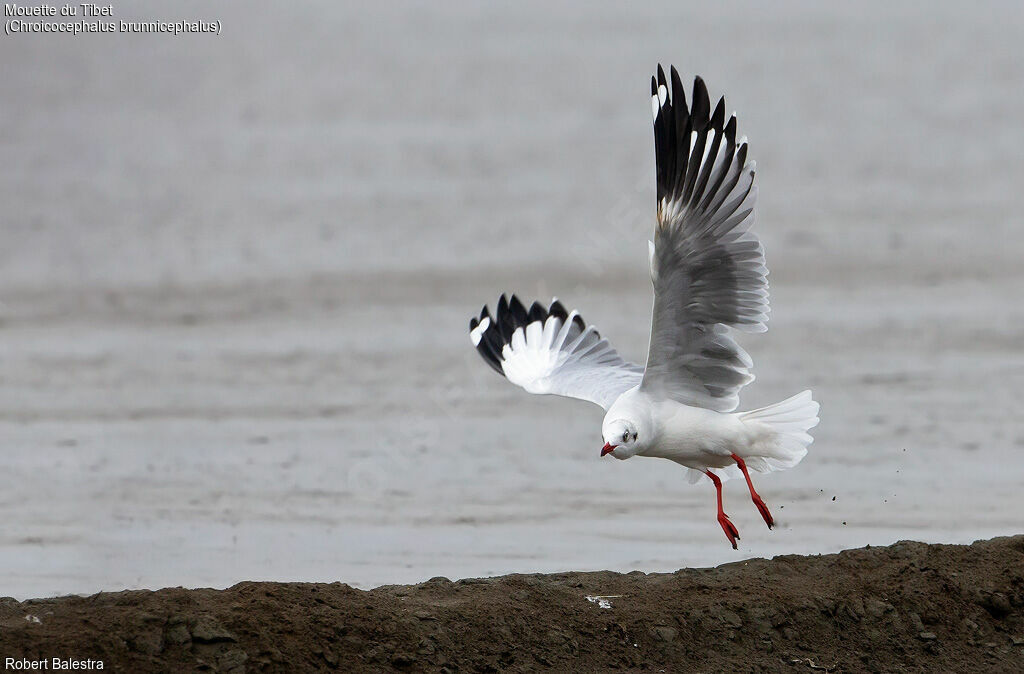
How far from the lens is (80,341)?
37.1ft

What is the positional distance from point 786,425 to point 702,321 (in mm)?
679

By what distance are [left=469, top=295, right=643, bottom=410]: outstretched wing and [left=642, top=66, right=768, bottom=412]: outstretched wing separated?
102 centimetres

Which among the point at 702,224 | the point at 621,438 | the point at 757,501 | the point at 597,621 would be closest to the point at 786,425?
the point at 757,501

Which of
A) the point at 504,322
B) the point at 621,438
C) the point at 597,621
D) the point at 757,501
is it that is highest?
the point at 504,322

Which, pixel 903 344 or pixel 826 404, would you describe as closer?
pixel 826 404

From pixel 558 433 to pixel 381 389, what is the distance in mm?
1520

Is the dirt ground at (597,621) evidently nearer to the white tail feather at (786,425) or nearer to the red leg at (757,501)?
the red leg at (757,501)

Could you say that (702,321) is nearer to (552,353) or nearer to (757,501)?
(757,501)

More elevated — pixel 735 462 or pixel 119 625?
pixel 735 462

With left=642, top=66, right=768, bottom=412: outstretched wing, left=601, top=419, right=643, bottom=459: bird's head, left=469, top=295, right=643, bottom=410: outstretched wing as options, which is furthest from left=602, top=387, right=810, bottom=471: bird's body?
left=469, top=295, right=643, bottom=410: outstretched wing

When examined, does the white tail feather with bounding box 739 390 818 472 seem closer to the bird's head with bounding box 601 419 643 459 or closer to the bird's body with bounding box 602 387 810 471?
the bird's body with bounding box 602 387 810 471

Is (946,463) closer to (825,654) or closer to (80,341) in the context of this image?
(825,654)

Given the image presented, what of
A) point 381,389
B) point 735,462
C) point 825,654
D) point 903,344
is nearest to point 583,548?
point 735,462

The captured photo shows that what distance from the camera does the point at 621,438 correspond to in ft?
19.9
